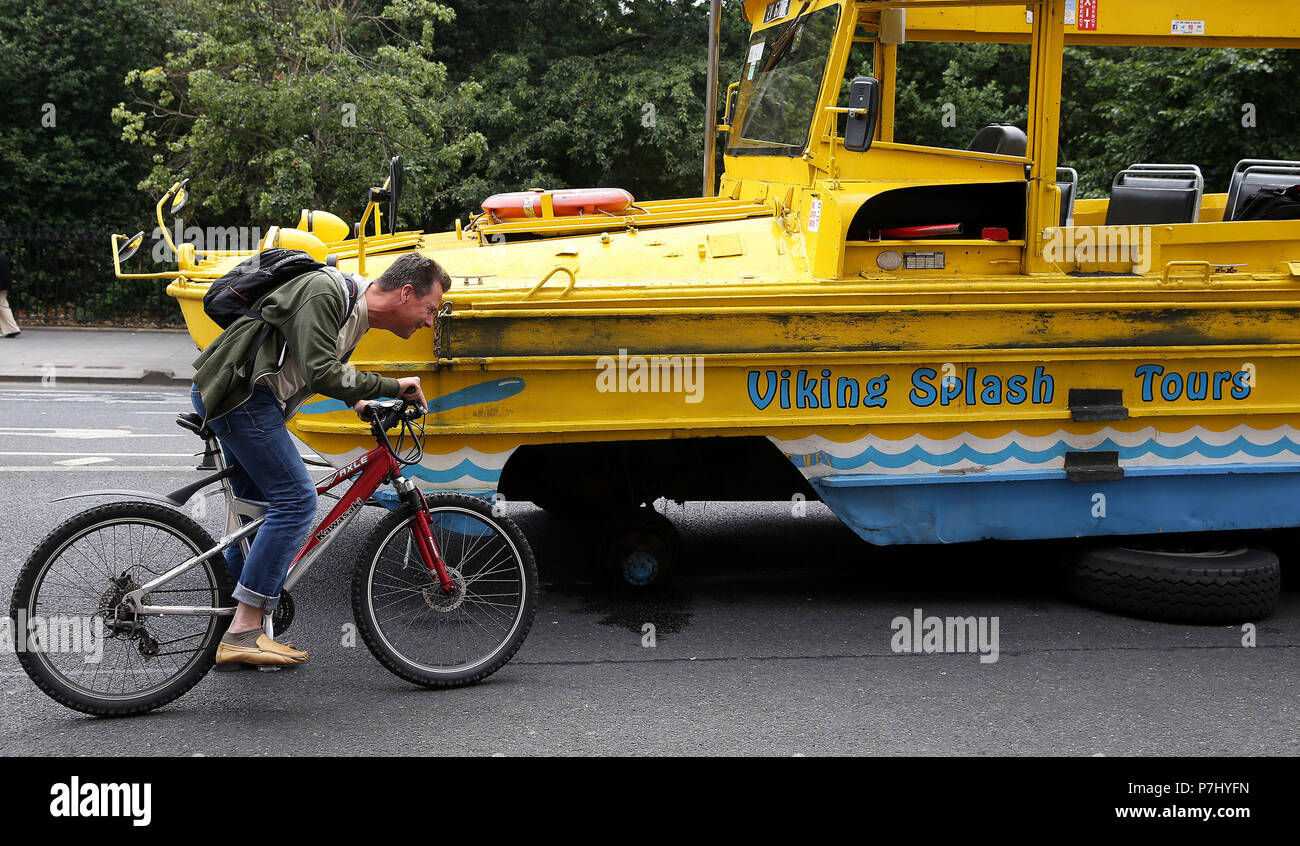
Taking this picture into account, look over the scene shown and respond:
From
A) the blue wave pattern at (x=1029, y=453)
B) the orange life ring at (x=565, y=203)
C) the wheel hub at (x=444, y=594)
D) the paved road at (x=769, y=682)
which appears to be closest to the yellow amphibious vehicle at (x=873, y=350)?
the blue wave pattern at (x=1029, y=453)

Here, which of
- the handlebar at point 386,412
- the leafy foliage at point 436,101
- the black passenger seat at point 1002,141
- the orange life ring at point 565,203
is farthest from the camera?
the leafy foliage at point 436,101

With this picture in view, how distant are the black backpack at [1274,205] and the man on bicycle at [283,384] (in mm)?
3934

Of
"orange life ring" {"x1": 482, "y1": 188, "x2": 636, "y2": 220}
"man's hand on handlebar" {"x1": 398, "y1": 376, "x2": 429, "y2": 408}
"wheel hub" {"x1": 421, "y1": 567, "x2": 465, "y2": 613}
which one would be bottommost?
"wheel hub" {"x1": 421, "y1": 567, "x2": 465, "y2": 613}

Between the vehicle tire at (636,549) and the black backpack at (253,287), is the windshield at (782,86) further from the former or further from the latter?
the black backpack at (253,287)

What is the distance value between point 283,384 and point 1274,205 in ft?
14.9

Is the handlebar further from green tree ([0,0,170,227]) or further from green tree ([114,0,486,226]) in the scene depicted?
green tree ([0,0,170,227])

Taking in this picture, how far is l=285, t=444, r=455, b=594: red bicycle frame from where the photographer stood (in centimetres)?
432

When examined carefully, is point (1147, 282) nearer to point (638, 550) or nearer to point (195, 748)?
A: point (638, 550)

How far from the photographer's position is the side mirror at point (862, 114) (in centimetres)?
503

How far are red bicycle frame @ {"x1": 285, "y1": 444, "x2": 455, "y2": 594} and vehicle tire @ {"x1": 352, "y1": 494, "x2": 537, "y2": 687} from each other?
0.12 ft

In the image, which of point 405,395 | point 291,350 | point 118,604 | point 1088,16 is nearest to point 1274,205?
point 1088,16

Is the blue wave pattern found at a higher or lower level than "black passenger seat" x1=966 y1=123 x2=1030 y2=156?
lower

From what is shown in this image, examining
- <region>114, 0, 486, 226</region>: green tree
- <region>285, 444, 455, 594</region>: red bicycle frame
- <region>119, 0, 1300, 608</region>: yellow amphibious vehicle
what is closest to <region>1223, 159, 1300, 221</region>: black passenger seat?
<region>119, 0, 1300, 608</region>: yellow amphibious vehicle

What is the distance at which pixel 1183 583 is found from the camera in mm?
5207
